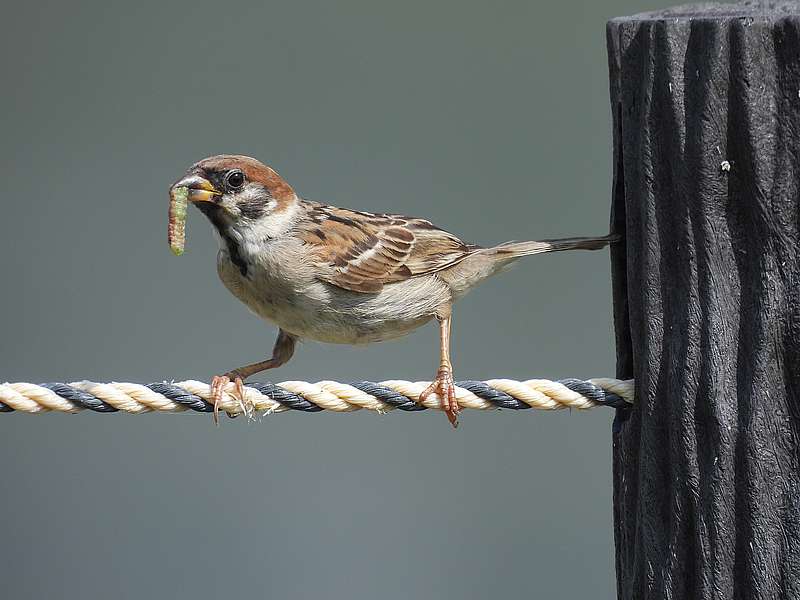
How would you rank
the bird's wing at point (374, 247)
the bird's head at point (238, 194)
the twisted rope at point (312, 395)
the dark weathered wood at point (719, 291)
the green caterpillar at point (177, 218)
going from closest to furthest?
the dark weathered wood at point (719, 291), the twisted rope at point (312, 395), the green caterpillar at point (177, 218), the bird's head at point (238, 194), the bird's wing at point (374, 247)

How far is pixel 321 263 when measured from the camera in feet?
9.46

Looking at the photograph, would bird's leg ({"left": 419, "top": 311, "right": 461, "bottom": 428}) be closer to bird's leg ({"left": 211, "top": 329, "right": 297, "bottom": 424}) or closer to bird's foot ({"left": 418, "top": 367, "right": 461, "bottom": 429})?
bird's foot ({"left": 418, "top": 367, "right": 461, "bottom": 429})

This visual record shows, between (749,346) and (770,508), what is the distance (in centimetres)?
28

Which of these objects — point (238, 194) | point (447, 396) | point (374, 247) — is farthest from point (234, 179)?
point (447, 396)

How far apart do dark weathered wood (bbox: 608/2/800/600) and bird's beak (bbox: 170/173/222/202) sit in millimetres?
1217

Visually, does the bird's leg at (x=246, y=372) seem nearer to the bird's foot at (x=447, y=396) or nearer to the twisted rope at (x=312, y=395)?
Answer: the twisted rope at (x=312, y=395)

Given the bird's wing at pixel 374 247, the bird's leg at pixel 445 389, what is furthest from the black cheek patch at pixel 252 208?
the bird's leg at pixel 445 389

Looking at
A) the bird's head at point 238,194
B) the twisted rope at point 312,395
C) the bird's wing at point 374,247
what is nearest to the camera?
the twisted rope at point 312,395

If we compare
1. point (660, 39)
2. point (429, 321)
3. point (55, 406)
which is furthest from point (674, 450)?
point (429, 321)

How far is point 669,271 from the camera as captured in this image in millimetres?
1859

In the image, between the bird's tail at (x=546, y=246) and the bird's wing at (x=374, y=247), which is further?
the bird's wing at (x=374, y=247)

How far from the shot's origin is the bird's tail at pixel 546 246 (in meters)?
2.56

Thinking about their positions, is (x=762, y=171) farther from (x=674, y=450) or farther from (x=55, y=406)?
(x=55, y=406)

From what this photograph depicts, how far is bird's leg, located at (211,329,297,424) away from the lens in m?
2.25
